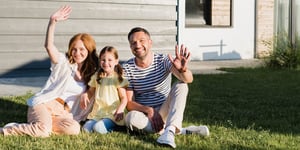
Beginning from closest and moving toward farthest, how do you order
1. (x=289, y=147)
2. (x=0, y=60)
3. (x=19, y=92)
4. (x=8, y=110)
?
(x=289, y=147)
(x=8, y=110)
(x=19, y=92)
(x=0, y=60)

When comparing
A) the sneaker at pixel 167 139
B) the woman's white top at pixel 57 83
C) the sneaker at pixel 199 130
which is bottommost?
the sneaker at pixel 199 130

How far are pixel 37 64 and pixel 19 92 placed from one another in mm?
1452

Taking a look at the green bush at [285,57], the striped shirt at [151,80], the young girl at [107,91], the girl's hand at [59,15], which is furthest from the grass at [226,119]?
the green bush at [285,57]

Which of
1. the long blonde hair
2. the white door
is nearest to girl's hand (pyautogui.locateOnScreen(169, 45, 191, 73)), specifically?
the long blonde hair

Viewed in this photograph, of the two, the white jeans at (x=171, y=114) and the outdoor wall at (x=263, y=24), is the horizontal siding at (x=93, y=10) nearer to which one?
the white jeans at (x=171, y=114)

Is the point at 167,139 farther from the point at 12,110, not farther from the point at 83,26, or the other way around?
the point at 83,26

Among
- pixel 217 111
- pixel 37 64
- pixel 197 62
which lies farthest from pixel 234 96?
pixel 197 62

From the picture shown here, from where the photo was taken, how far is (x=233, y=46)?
13766 mm

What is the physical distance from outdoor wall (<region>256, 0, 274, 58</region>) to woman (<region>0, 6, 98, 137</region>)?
9687 millimetres

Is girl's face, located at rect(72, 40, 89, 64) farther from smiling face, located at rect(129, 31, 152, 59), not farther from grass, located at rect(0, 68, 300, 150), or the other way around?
grass, located at rect(0, 68, 300, 150)

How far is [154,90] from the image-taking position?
4.70m

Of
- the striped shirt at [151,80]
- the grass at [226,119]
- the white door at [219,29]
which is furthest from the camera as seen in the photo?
the white door at [219,29]

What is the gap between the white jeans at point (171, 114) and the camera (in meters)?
4.39

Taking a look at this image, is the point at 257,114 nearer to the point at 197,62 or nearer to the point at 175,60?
the point at 175,60
